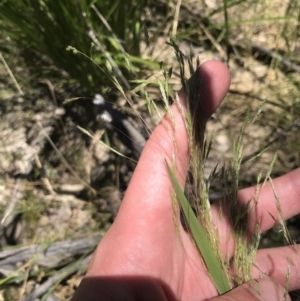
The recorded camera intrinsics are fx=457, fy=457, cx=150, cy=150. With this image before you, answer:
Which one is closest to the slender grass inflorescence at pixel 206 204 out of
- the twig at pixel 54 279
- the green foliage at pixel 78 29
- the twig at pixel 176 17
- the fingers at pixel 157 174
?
the fingers at pixel 157 174

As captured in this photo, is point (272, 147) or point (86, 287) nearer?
point (86, 287)

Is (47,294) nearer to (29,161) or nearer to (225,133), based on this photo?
(29,161)

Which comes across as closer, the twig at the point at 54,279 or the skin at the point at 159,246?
the skin at the point at 159,246

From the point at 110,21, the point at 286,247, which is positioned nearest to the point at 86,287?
the point at 286,247

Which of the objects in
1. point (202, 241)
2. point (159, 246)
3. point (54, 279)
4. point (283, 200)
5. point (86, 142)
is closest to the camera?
point (202, 241)

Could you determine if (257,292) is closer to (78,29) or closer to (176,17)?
(78,29)

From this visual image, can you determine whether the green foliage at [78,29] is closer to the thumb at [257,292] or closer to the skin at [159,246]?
the skin at [159,246]

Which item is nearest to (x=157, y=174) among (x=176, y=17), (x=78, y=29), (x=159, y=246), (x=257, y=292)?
(x=159, y=246)
